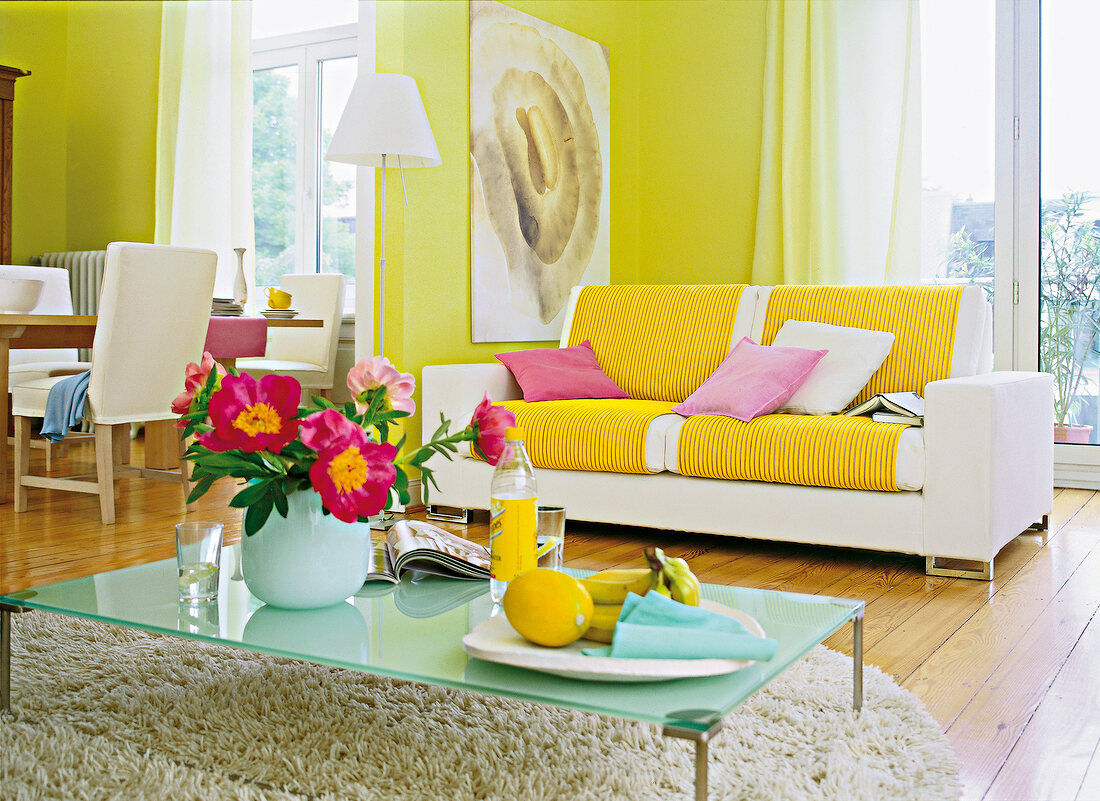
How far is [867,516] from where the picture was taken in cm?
306

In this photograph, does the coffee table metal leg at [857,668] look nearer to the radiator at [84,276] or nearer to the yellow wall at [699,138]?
the yellow wall at [699,138]

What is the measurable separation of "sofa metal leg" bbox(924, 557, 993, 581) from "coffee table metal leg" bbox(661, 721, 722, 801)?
6.48 ft

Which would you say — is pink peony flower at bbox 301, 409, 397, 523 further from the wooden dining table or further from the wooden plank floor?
the wooden dining table

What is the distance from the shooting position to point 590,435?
3.46 metres

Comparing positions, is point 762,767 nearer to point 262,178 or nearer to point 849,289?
point 849,289

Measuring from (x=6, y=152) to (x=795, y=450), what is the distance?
16.7 feet

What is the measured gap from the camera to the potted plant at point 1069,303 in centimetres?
468

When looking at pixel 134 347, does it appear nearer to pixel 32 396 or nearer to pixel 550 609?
pixel 32 396

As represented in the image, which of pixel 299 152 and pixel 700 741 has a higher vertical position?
pixel 299 152

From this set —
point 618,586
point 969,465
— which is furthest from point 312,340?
point 618,586

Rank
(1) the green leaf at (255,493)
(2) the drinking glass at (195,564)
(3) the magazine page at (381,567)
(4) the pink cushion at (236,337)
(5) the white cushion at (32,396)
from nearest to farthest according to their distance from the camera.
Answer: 1. (1) the green leaf at (255,493)
2. (2) the drinking glass at (195,564)
3. (3) the magazine page at (381,567)
4. (5) the white cushion at (32,396)
5. (4) the pink cushion at (236,337)

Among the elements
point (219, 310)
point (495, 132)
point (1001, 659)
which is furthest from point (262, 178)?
point (1001, 659)

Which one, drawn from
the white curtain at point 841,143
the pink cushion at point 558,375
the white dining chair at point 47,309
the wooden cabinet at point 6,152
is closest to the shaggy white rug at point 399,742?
the pink cushion at point 558,375

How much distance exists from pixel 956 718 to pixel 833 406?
1587mm
